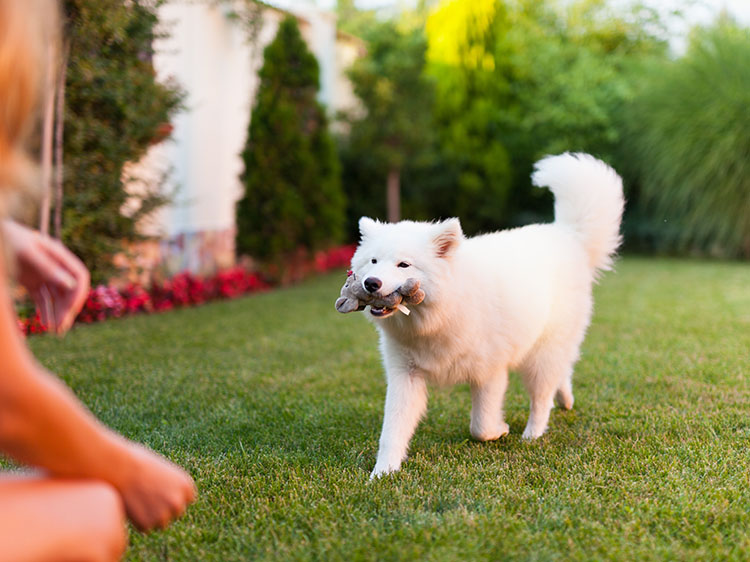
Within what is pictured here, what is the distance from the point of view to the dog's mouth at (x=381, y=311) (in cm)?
283

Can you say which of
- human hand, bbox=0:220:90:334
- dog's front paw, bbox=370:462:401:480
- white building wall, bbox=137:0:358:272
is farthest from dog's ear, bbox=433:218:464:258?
white building wall, bbox=137:0:358:272

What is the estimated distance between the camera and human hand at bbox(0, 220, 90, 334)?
1391 millimetres

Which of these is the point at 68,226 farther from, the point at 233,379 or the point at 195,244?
the point at 195,244

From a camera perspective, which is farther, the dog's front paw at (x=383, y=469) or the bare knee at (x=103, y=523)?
the dog's front paw at (x=383, y=469)

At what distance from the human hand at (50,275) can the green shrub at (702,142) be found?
42.7 feet

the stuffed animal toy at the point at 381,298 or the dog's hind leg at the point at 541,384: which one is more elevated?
the stuffed animal toy at the point at 381,298

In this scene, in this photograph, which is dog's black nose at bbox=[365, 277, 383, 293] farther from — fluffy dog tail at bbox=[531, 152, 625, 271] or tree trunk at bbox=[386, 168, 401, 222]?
tree trunk at bbox=[386, 168, 401, 222]

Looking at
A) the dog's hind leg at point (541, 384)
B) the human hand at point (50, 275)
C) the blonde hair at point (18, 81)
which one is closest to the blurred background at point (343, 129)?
the dog's hind leg at point (541, 384)

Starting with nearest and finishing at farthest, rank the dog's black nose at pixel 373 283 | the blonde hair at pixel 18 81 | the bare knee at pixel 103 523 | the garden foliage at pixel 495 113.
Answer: the blonde hair at pixel 18 81, the bare knee at pixel 103 523, the dog's black nose at pixel 373 283, the garden foliage at pixel 495 113

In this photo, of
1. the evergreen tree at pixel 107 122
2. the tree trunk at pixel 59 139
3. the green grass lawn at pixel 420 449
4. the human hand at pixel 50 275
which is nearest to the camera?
the human hand at pixel 50 275

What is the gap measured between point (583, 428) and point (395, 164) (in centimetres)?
1016

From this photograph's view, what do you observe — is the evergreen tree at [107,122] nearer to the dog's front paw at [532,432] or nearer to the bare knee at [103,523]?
the dog's front paw at [532,432]

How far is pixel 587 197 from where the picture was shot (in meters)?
3.98

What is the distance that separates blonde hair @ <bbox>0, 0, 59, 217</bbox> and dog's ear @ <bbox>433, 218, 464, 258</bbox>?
77.1 inches
